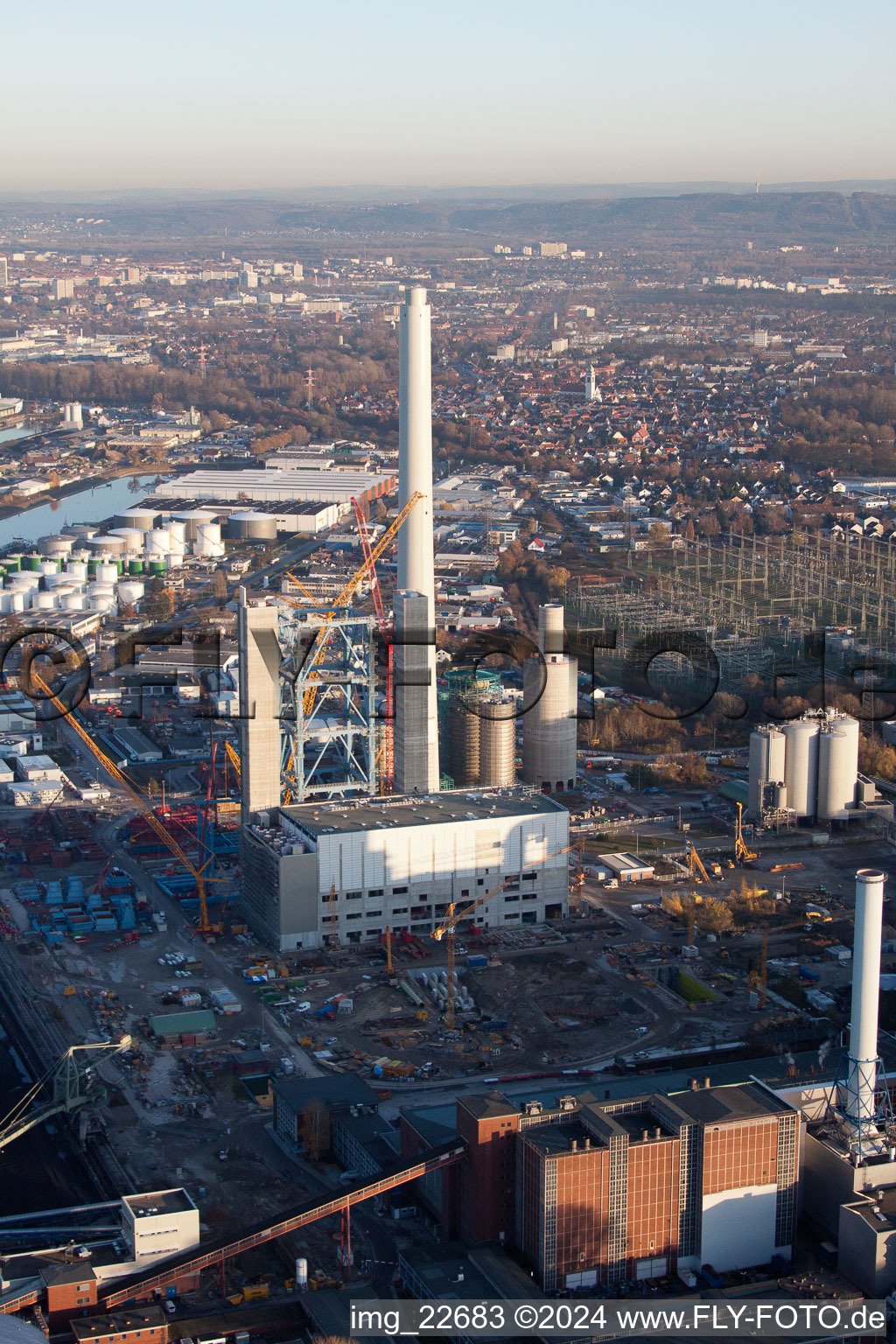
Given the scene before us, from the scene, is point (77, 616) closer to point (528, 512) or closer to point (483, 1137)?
point (528, 512)

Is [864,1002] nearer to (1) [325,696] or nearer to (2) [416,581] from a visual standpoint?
(1) [325,696]

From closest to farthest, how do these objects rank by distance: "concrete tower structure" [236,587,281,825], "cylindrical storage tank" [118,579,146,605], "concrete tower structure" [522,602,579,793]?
1. "concrete tower structure" [236,587,281,825]
2. "concrete tower structure" [522,602,579,793]
3. "cylindrical storage tank" [118,579,146,605]

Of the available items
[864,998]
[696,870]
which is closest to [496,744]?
[696,870]

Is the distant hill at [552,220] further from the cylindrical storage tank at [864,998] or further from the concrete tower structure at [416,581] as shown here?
the cylindrical storage tank at [864,998]

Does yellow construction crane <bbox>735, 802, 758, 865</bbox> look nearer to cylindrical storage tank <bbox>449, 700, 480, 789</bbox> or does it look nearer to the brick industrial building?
cylindrical storage tank <bbox>449, 700, 480, 789</bbox>

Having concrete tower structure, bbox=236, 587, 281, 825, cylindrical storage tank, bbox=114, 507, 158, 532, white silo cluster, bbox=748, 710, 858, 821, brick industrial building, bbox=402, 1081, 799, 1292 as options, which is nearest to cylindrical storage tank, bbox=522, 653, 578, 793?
white silo cluster, bbox=748, 710, 858, 821

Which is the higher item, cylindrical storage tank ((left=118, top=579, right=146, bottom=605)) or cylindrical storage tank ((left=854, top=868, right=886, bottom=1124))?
cylindrical storage tank ((left=854, top=868, right=886, bottom=1124))

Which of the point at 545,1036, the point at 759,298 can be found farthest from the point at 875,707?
the point at 759,298
